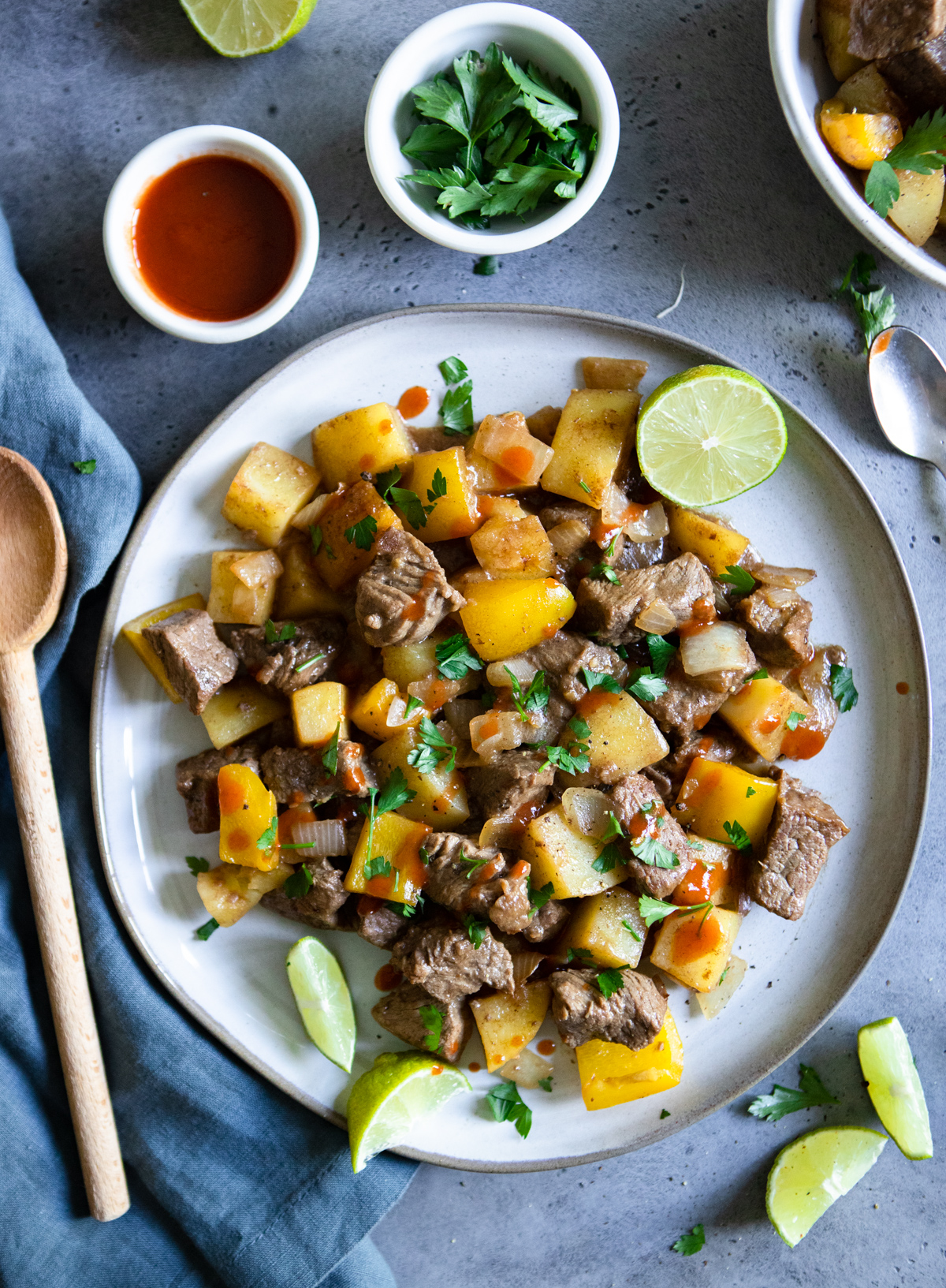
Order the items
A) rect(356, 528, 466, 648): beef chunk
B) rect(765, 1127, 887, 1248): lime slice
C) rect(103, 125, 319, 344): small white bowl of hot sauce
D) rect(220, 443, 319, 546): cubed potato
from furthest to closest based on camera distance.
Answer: rect(765, 1127, 887, 1248): lime slice, rect(220, 443, 319, 546): cubed potato, rect(103, 125, 319, 344): small white bowl of hot sauce, rect(356, 528, 466, 648): beef chunk

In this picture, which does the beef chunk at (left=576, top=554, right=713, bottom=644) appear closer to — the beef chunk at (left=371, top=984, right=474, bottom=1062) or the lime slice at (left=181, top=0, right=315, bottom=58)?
the beef chunk at (left=371, top=984, right=474, bottom=1062)

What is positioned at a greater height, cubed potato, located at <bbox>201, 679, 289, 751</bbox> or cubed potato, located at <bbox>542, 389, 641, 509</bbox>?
cubed potato, located at <bbox>542, 389, 641, 509</bbox>

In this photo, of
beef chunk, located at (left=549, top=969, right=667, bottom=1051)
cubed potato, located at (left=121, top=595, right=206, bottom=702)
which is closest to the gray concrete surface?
cubed potato, located at (left=121, top=595, right=206, bottom=702)

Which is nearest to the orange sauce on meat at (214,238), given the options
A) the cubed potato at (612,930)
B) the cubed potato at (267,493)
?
the cubed potato at (267,493)

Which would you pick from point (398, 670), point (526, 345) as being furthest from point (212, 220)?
point (398, 670)

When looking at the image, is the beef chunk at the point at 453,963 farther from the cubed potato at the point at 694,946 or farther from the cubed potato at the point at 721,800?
the cubed potato at the point at 721,800

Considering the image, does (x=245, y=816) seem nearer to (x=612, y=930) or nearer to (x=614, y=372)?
(x=612, y=930)
